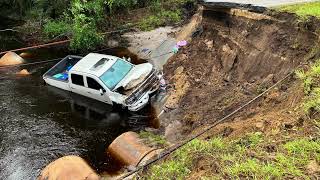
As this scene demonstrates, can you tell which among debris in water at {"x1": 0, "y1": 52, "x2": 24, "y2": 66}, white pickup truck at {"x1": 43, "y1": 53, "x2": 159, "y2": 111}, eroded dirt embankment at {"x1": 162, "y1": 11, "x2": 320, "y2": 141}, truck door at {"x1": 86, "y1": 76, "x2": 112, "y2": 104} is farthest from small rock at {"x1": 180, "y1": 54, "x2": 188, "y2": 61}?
debris in water at {"x1": 0, "y1": 52, "x2": 24, "y2": 66}

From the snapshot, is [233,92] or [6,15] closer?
[233,92]

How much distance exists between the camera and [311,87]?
8.58 m

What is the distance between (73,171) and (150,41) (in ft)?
37.9

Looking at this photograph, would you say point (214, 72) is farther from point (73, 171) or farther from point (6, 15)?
point (6, 15)

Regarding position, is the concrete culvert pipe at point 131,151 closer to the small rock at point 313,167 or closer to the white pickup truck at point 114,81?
the white pickup truck at point 114,81

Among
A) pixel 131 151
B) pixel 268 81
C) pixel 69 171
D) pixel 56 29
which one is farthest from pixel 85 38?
pixel 69 171

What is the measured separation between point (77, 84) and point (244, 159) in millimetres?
10314

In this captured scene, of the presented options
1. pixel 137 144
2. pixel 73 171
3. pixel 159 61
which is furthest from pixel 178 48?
pixel 73 171

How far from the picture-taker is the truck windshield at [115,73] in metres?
14.8

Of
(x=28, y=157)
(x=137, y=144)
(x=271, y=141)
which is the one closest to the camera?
(x=271, y=141)

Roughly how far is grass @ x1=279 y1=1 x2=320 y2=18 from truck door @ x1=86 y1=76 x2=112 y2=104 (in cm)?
683

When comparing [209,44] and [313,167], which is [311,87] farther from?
[209,44]

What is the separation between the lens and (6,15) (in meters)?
30.6

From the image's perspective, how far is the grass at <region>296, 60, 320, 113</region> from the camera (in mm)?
7734
